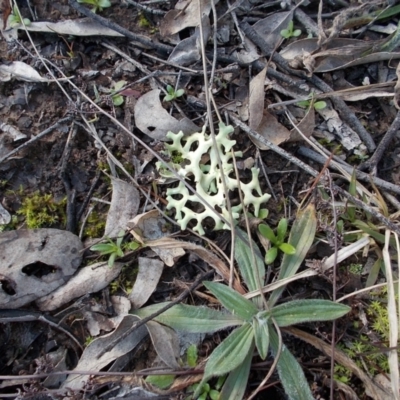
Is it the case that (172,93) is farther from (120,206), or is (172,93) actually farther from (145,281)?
(145,281)

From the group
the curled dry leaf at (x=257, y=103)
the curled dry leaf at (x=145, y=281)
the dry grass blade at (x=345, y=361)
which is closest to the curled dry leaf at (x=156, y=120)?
the curled dry leaf at (x=257, y=103)

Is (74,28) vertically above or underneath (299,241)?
above

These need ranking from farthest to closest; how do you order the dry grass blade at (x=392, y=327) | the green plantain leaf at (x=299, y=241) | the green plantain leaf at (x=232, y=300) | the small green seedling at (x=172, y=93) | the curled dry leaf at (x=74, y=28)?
1. the curled dry leaf at (x=74, y=28)
2. the small green seedling at (x=172, y=93)
3. the green plantain leaf at (x=299, y=241)
4. the green plantain leaf at (x=232, y=300)
5. the dry grass blade at (x=392, y=327)

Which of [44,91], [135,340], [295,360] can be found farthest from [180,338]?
[44,91]

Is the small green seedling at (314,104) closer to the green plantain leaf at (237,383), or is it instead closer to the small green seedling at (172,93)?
the small green seedling at (172,93)

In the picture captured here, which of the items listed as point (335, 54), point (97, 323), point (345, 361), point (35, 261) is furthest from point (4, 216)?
point (335, 54)

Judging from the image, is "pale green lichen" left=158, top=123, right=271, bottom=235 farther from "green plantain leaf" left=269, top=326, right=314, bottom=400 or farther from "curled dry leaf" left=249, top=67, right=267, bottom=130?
"green plantain leaf" left=269, top=326, right=314, bottom=400
